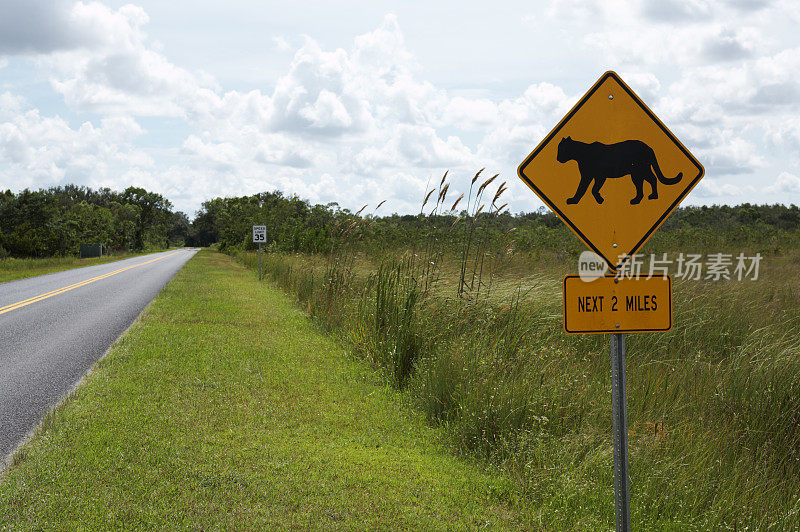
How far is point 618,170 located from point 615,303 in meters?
0.79

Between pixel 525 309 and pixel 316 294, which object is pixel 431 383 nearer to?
pixel 525 309

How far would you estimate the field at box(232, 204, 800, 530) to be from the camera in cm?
388

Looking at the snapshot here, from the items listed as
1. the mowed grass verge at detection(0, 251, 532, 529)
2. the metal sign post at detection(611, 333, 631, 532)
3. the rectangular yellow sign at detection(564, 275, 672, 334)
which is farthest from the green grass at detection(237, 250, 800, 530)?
the rectangular yellow sign at detection(564, 275, 672, 334)

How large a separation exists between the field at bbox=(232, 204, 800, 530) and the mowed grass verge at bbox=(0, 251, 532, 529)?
0.38 metres

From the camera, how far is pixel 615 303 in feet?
10.2

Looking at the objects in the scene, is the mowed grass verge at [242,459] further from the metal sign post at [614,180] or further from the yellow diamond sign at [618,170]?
the yellow diamond sign at [618,170]

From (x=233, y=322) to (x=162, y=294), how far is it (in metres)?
6.74

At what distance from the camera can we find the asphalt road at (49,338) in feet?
20.3

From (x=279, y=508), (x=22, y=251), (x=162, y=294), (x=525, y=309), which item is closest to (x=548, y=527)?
(x=279, y=508)

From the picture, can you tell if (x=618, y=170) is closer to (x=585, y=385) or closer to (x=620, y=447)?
(x=620, y=447)

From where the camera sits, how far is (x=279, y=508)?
3705 millimetres

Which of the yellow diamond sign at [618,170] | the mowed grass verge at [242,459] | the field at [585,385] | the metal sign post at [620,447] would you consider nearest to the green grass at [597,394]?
the field at [585,385]

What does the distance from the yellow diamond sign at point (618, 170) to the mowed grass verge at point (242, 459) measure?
6.37 ft

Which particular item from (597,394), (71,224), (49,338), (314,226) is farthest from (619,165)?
(71,224)
